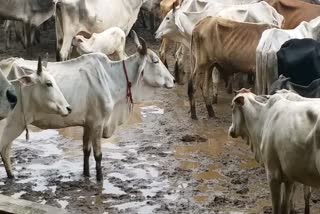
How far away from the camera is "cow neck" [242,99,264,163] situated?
6426 mm

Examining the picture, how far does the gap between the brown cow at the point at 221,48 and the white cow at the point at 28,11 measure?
183 inches

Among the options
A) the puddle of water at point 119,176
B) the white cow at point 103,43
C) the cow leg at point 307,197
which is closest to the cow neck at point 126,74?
the puddle of water at point 119,176

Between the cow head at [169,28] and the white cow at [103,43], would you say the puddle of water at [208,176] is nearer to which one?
the white cow at [103,43]

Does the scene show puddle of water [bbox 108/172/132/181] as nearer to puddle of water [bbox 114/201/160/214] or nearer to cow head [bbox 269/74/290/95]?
puddle of water [bbox 114/201/160/214]

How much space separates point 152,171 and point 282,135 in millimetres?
2795

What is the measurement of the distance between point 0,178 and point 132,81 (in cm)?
177

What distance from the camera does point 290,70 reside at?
26.1 feet

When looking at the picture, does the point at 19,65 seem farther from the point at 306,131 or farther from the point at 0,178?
the point at 306,131

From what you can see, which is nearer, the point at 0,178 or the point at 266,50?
the point at 0,178

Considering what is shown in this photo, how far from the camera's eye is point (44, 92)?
7.42 m

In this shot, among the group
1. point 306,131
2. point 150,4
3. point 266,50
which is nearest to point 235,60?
point 266,50

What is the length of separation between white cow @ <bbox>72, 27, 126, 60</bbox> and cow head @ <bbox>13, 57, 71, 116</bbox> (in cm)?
359

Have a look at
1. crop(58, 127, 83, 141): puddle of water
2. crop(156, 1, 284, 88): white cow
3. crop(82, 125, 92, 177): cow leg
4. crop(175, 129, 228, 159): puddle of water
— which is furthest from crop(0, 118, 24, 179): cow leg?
crop(156, 1, 284, 88): white cow

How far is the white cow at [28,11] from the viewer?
1416cm
